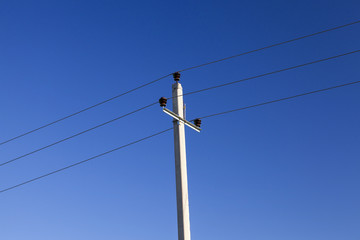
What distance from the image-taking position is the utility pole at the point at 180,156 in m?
11.3

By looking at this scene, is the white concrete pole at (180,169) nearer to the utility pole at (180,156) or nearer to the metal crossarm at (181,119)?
the utility pole at (180,156)

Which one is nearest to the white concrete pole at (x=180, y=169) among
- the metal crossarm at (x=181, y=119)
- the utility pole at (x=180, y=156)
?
the utility pole at (x=180, y=156)

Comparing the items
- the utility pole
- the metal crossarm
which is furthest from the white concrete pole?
the metal crossarm

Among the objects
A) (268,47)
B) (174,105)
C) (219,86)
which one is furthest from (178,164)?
(268,47)

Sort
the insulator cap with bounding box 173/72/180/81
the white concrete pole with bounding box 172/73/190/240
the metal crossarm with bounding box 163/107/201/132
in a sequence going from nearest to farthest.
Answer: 1. the white concrete pole with bounding box 172/73/190/240
2. the metal crossarm with bounding box 163/107/201/132
3. the insulator cap with bounding box 173/72/180/81

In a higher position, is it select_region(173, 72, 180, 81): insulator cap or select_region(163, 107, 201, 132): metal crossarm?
select_region(173, 72, 180, 81): insulator cap

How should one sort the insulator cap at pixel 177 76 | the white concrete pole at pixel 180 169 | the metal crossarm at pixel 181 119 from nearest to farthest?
the white concrete pole at pixel 180 169 < the metal crossarm at pixel 181 119 < the insulator cap at pixel 177 76

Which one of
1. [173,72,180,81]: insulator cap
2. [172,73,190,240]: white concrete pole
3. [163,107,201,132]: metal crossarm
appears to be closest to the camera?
[172,73,190,240]: white concrete pole

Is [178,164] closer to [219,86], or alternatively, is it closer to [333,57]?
[219,86]

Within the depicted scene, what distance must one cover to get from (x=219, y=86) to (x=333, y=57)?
144 inches

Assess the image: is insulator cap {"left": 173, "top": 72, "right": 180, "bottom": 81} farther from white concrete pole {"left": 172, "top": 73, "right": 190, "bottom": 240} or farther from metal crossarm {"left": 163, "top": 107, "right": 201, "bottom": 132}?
Result: metal crossarm {"left": 163, "top": 107, "right": 201, "bottom": 132}

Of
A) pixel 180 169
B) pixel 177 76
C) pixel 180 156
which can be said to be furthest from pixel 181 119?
pixel 180 169

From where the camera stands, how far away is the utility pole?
1132 cm

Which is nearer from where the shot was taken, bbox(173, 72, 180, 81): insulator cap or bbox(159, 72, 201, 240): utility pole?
bbox(159, 72, 201, 240): utility pole
